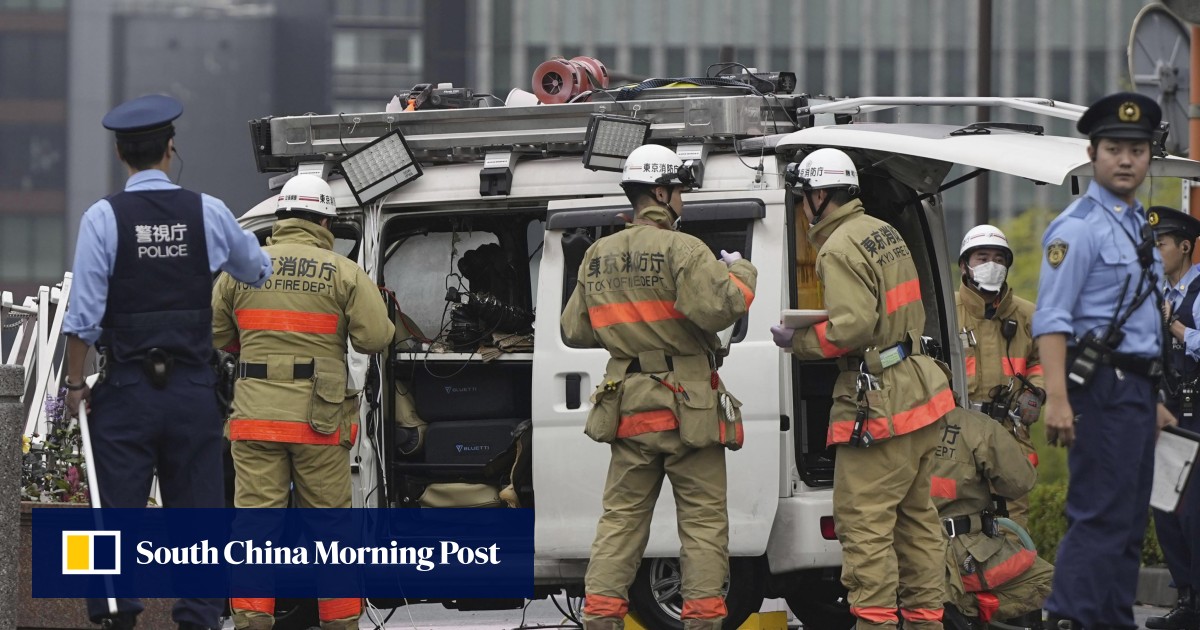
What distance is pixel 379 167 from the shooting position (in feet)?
26.1

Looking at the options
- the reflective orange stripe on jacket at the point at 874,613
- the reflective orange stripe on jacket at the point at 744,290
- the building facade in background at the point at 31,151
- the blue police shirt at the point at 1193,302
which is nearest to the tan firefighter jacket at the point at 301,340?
the reflective orange stripe on jacket at the point at 744,290

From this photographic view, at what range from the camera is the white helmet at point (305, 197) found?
25.3ft

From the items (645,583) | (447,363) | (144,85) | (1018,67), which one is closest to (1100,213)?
(645,583)

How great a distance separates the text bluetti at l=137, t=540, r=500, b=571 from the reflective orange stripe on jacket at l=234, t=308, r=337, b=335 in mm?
909

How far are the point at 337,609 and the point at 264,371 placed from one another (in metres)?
1.06

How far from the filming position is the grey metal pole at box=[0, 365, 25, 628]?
6691 millimetres

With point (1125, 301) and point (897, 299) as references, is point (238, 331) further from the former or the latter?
point (1125, 301)

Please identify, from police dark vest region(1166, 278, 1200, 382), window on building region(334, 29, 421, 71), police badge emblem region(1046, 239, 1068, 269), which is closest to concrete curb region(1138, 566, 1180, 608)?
police dark vest region(1166, 278, 1200, 382)

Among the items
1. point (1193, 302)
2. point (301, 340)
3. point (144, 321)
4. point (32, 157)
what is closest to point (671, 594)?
point (301, 340)

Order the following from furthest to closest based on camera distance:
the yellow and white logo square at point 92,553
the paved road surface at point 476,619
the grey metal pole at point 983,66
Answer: the grey metal pole at point 983,66
the paved road surface at point 476,619
the yellow and white logo square at point 92,553

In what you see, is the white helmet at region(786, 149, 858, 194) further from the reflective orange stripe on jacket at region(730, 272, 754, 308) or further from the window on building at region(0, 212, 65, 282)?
the window on building at region(0, 212, 65, 282)

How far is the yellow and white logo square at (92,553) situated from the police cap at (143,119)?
1.41 m

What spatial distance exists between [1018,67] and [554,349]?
4540 centimetres

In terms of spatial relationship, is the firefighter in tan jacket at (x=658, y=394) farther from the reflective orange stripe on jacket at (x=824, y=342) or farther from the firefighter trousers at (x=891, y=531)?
the firefighter trousers at (x=891, y=531)
